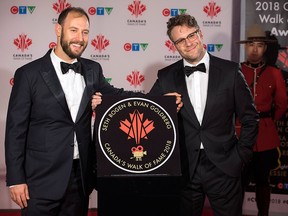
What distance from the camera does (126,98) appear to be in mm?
2082

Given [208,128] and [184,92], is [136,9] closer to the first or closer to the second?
[184,92]

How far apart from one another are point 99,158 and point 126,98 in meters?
0.32

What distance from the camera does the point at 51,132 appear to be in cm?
222

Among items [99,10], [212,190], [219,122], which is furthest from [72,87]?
[99,10]

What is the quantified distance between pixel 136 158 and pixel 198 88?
62 centimetres

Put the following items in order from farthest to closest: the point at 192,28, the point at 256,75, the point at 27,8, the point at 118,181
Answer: the point at 27,8 < the point at 256,75 < the point at 192,28 < the point at 118,181

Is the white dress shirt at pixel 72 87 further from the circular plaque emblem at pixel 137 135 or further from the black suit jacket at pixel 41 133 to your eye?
the circular plaque emblem at pixel 137 135

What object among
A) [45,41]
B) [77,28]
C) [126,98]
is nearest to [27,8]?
[45,41]

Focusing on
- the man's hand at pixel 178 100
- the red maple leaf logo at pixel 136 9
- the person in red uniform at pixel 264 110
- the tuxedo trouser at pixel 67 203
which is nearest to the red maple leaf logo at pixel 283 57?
the person in red uniform at pixel 264 110

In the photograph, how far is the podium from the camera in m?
2.01

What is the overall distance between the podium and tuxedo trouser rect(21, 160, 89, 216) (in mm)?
347

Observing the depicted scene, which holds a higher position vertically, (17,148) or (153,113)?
(153,113)

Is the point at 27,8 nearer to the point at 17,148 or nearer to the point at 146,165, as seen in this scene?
the point at 17,148

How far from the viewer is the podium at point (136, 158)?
2.01 m
